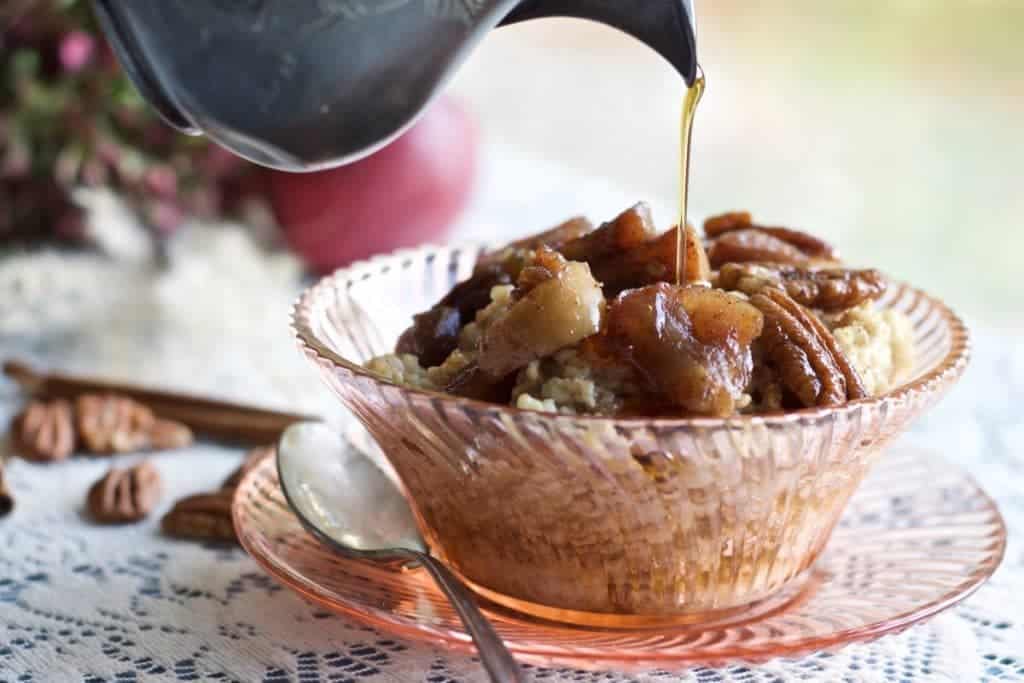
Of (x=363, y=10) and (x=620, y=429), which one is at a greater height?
(x=363, y=10)

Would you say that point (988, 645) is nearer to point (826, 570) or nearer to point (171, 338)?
point (826, 570)

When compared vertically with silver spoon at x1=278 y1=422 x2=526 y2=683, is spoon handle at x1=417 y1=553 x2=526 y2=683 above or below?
above

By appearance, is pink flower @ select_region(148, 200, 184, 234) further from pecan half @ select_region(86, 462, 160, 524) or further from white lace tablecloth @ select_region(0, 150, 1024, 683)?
pecan half @ select_region(86, 462, 160, 524)

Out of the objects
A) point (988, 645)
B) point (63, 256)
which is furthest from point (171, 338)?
point (988, 645)

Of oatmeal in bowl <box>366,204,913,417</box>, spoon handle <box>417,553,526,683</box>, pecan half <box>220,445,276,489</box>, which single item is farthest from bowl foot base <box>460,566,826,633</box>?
pecan half <box>220,445,276,489</box>

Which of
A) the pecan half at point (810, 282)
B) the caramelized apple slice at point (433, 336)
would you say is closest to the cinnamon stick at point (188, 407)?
the caramelized apple slice at point (433, 336)
